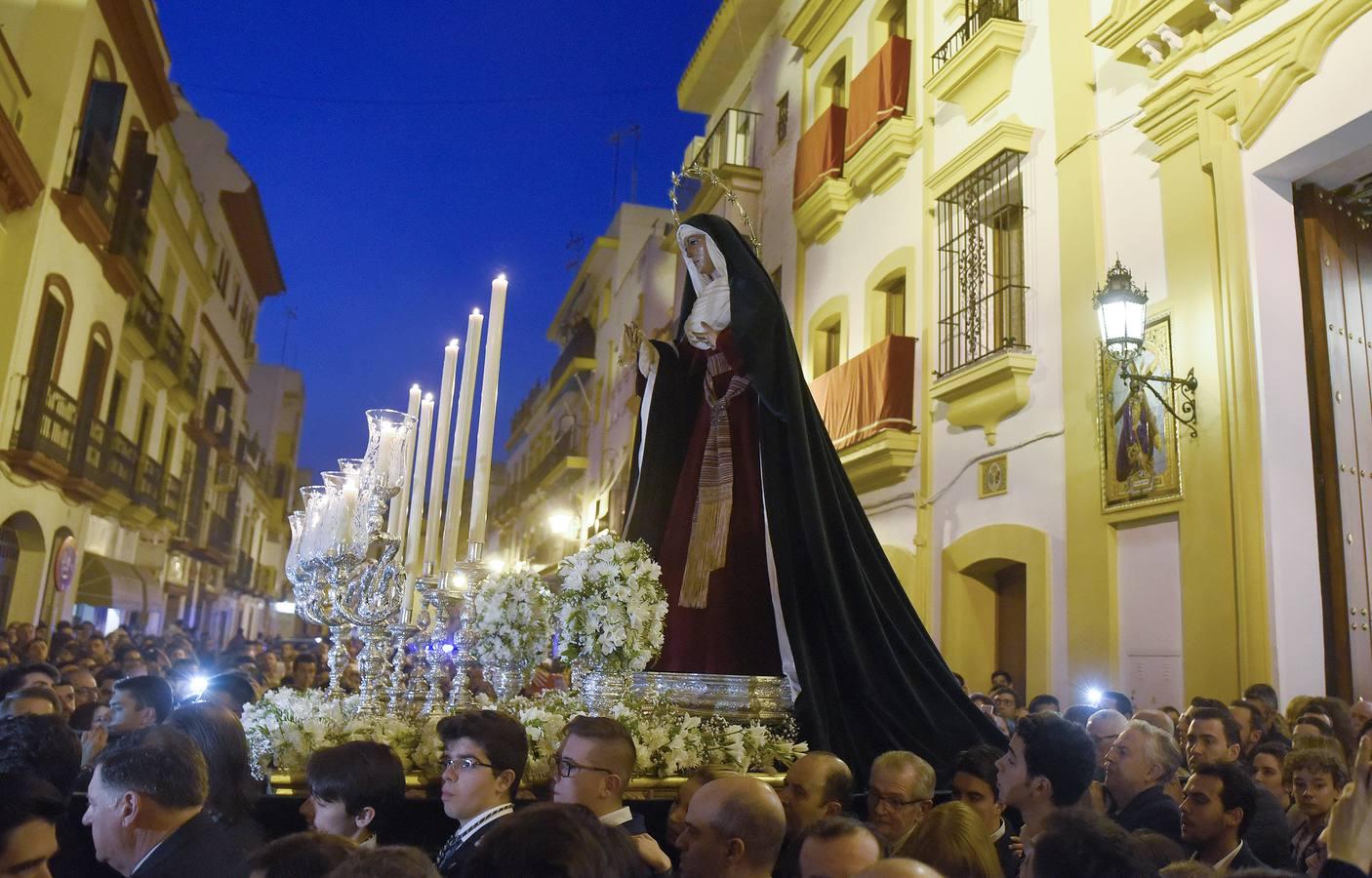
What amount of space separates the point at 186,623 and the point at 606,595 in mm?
24868

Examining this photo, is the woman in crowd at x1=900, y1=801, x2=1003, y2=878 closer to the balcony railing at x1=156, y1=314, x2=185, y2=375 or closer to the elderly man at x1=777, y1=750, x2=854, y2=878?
the elderly man at x1=777, y1=750, x2=854, y2=878

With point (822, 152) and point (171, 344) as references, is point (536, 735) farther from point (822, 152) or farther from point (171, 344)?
point (171, 344)

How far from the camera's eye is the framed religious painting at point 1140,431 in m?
6.59

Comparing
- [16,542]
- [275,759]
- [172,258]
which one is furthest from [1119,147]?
[172,258]

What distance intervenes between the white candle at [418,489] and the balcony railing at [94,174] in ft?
34.5

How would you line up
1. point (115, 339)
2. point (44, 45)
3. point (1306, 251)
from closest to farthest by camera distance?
1. point (1306, 251)
2. point (44, 45)
3. point (115, 339)

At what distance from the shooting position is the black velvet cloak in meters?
3.97

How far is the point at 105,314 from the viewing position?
1557 centimetres

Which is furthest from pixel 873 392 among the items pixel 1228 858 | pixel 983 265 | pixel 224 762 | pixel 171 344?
pixel 171 344

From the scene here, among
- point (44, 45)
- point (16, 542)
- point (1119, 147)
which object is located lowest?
point (16, 542)

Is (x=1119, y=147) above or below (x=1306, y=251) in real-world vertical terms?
above

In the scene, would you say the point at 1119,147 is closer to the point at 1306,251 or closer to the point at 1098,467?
the point at 1306,251

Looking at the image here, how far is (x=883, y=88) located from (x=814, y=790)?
8460 mm

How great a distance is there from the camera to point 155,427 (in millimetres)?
20016
